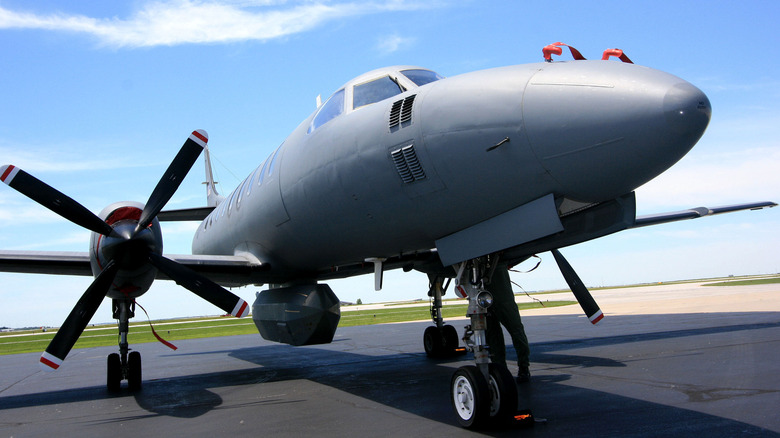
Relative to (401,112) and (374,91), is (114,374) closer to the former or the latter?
(374,91)

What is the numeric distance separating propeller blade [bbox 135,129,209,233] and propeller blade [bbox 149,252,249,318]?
26.8 inches

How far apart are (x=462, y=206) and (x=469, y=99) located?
3.50 ft

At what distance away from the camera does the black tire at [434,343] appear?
42.3 ft

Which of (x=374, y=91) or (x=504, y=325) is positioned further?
(x=504, y=325)

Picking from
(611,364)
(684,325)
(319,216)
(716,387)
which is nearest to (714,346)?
(611,364)

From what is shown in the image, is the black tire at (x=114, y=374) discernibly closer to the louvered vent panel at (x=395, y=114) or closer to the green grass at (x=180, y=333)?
the louvered vent panel at (x=395, y=114)

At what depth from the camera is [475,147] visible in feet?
17.7

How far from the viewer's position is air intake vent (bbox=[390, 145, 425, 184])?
591 centimetres

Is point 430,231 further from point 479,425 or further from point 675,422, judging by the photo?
point 675,422

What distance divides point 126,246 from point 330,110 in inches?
155

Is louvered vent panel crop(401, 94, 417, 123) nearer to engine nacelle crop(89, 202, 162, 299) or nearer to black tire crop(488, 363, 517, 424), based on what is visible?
black tire crop(488, 363, 517, 424)

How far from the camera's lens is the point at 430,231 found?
6.50 meters

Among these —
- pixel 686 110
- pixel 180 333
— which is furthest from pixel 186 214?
pixel 180 333

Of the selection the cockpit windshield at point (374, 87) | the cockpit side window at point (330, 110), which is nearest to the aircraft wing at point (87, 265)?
the cockpit side window at point (330, 110)
